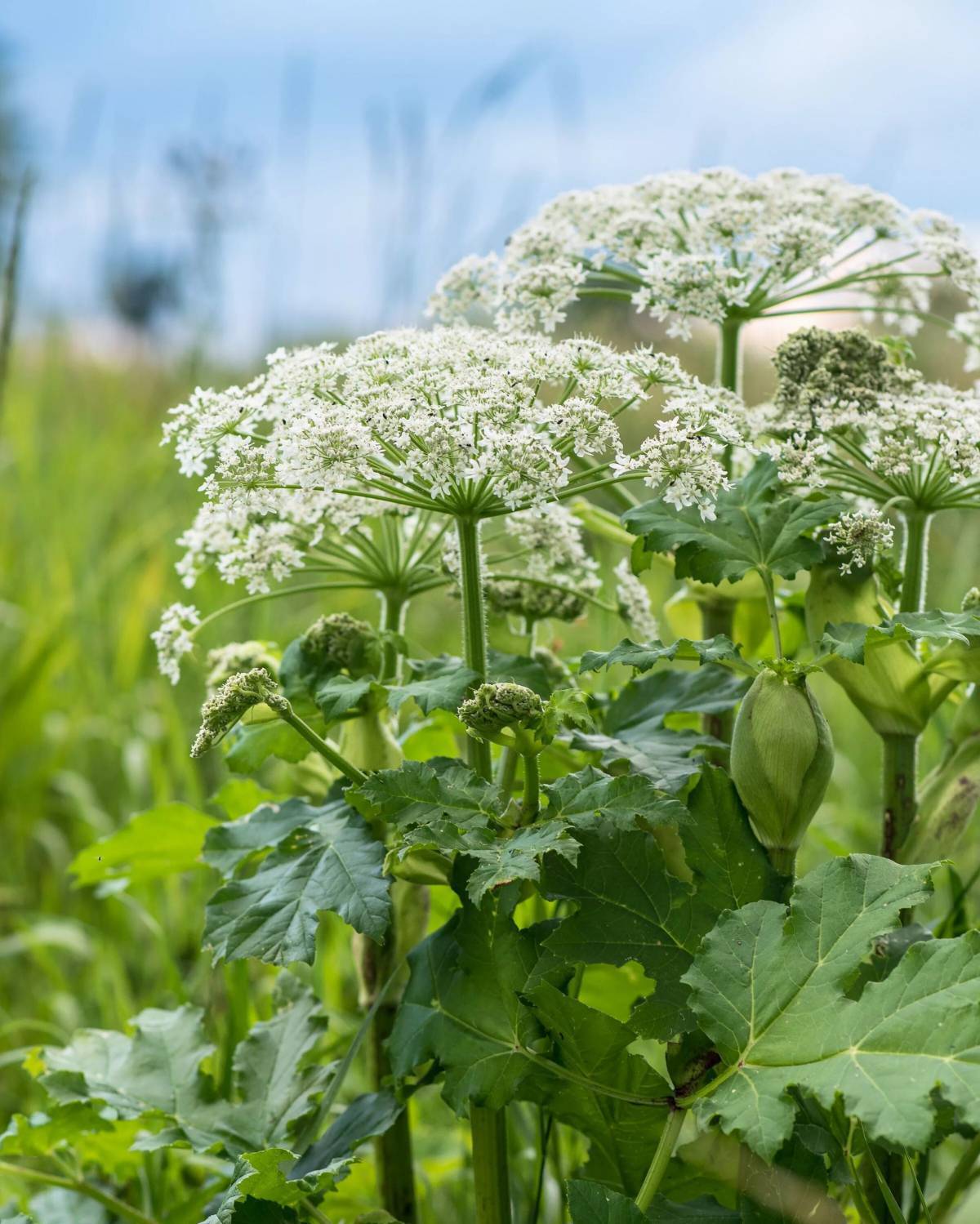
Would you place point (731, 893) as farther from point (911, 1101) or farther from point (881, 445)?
point (881, 445)

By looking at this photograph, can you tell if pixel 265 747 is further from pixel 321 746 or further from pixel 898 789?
pixel 898 789

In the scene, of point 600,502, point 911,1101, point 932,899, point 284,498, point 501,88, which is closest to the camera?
point 911,1101

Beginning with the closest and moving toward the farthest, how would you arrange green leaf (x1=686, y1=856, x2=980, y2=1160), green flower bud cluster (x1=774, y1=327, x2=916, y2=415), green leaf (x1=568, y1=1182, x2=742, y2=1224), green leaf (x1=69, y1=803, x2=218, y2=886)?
green leaf (x1=686, y1=856, x2=980, y2=1160), green leaf (x1=568, y1=1182, x2=742, y2=1224), green flower bud cluster (x1=774, y1=327, x2=916, y2=415), green leaf (x1=69, y1=803, x2=218, y2=886)

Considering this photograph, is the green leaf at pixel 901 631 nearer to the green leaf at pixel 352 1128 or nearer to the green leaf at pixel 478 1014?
the green leaf at pixel 478 1014

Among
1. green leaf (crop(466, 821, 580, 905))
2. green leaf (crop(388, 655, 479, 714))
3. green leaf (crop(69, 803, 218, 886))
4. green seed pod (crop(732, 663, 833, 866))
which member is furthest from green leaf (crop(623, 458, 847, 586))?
green leaf (crop(69, 803, 218, 886))

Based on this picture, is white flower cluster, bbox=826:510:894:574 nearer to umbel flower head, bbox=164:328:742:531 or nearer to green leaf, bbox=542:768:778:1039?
umbel flower head, bbox=164:328:742:531

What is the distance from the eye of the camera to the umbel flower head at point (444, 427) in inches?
44.1

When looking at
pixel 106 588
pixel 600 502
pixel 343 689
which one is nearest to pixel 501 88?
pixel 600 502

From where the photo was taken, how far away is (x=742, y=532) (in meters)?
1.24

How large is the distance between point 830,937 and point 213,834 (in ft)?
2.11

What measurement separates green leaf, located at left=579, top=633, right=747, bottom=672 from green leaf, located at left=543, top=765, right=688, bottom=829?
10 centimetres

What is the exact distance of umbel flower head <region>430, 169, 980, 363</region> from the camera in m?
1.42

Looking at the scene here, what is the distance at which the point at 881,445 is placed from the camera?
1261 millimetres

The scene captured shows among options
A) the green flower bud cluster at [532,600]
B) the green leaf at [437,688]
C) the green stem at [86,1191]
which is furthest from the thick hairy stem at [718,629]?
the green stem at [86,1191]
